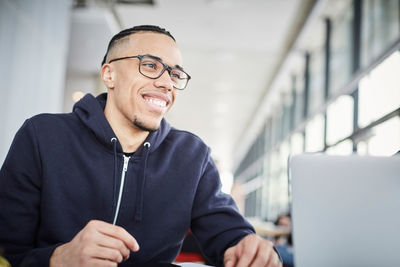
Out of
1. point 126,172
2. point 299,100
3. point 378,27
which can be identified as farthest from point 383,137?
point 299,100

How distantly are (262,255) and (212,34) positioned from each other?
20.2ft

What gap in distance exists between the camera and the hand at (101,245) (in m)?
0.79

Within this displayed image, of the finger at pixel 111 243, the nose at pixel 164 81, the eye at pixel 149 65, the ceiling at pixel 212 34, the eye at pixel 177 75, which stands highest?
the ceiling at pixel 212 34

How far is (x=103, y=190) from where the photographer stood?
124cm

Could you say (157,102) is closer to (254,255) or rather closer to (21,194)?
(21,194)

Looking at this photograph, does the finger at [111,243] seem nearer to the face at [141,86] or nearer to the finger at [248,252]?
the finger at [248,252]

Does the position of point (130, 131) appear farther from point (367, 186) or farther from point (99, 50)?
point (99, 50)

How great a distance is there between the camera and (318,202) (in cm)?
87

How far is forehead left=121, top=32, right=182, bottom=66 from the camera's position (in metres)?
1.31

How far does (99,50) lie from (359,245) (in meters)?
5.55

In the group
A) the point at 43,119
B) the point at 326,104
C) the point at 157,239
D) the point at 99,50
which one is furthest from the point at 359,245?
the point at 99,50

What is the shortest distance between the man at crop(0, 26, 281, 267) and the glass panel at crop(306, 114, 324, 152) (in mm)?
4959

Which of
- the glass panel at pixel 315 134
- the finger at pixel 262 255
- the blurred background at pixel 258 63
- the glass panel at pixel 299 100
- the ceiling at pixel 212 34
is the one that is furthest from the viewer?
the glass panel at pixel 299 100

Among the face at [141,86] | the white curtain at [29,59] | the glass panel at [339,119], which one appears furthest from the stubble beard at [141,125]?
the glass panel at [339,119]
